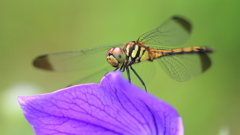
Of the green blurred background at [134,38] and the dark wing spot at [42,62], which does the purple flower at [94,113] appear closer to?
the dark wing spot at [42,62]

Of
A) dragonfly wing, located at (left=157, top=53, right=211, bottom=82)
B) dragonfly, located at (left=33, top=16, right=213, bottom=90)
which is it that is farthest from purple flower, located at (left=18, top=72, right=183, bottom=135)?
dragonfly wing, located at (left=157, top=53, right=211, bottom=82)

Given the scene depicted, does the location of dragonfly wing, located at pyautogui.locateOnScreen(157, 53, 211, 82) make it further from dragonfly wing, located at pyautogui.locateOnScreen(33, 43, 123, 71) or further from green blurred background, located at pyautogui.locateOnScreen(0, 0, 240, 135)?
green blurred background, located at pyautogui.locateOnScreen(0, 0, 240, 135)

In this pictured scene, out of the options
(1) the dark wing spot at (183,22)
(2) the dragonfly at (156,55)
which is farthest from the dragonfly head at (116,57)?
(1) the dark wing spot at (183,22)

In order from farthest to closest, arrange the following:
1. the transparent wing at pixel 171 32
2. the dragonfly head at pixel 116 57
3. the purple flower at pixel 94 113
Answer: the transparent wing at pixel 171 32 → the dragonfly head at pixel 116 57 → the purple flower at pixel 94 113

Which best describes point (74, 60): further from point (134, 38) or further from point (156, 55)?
point (134, 38)

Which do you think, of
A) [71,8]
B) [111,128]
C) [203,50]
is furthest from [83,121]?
[71,8]

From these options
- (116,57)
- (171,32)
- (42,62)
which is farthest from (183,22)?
(42,62)
